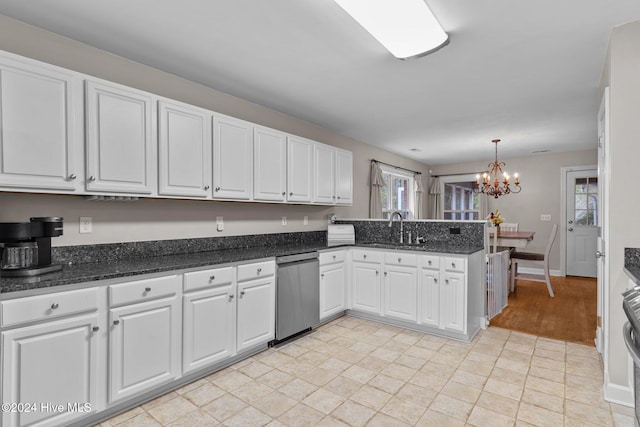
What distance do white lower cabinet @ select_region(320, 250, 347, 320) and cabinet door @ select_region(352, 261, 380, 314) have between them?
0.13m

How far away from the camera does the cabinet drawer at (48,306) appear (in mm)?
1636

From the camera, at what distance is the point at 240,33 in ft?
7.57

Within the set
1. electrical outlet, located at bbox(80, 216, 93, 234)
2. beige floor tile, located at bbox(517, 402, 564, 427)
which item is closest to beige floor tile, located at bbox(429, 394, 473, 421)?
beige floor tile, located at bbox(517, 402, 564, 427)

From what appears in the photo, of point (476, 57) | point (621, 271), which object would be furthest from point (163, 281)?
point (621, 271)

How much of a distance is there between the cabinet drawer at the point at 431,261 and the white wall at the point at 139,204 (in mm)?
1641

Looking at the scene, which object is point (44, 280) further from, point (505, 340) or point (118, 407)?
point (505, 340)

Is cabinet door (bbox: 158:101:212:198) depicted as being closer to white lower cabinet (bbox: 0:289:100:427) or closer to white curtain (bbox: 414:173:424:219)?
white lower cabinet (bbox: 0:289:100:427)

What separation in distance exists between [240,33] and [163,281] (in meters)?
1.78

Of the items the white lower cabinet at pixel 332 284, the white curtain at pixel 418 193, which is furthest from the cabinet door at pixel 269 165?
the white curtain at pixel 418 193

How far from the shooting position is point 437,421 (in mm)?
1991

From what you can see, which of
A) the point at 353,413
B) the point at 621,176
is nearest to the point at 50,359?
the point at 353,413

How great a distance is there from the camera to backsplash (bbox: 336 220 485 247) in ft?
11.7

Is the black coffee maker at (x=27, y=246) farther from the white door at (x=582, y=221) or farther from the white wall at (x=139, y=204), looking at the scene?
the white door at (x=582, y=221)

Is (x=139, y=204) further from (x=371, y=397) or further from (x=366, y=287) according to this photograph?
(x=366, y=287)
